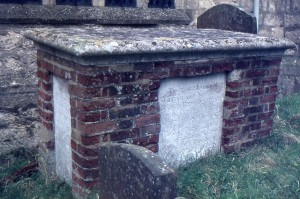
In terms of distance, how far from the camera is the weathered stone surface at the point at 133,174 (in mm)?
2414

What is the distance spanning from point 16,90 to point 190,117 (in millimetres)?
2212

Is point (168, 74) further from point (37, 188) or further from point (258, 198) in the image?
point (37, 188)

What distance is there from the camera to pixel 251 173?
3650mm

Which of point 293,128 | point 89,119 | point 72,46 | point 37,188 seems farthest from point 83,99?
point 293,128

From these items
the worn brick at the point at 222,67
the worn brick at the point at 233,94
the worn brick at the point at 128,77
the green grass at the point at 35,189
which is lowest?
the green grass at the point at 35,189

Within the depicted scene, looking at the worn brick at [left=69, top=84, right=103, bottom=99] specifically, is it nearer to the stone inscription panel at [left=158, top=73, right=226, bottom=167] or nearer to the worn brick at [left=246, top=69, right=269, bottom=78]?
the stone inscription panel at [left=158, top=73, right=226, bottom=167]

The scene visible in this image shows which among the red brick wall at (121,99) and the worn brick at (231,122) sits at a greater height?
the red brick wall at (121,99)

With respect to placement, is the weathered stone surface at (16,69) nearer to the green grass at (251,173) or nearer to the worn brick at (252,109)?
the green grass at (251,173)

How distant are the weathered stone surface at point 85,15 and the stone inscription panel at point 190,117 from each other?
2.01 meters

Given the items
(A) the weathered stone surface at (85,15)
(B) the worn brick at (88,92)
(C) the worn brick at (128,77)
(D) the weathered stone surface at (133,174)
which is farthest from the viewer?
(A) the weathered stone surface at (85,15)

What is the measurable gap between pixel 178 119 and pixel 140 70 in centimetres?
67

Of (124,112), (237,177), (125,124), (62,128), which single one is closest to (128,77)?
(124,112)

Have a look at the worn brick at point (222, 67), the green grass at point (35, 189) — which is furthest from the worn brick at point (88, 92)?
the worn brick at point (222, 67)

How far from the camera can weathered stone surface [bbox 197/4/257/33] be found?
4805 millimetres
